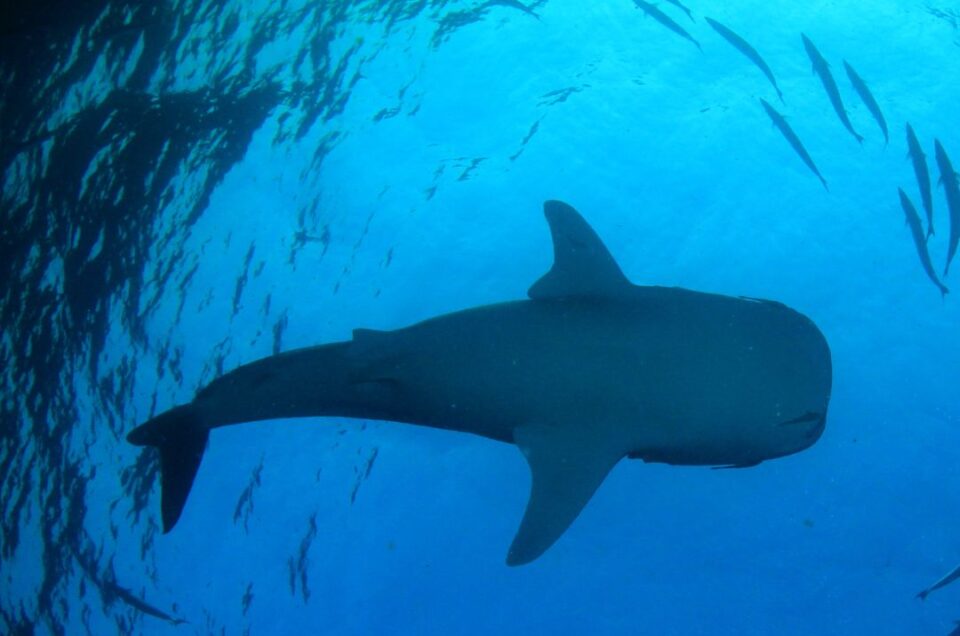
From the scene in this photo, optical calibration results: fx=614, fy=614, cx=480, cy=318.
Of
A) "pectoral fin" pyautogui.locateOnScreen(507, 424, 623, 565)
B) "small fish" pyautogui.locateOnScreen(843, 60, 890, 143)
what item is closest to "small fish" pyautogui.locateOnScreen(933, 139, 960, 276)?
"small fish" pyautogui.locateOnScreen(843, 60, 890, 143)

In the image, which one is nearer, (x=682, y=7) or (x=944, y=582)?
(x=944, y=582)

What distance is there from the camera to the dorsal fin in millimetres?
4141

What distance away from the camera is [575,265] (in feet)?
13.8

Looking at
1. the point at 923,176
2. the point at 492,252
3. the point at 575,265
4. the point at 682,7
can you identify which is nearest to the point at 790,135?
the point at 923,176

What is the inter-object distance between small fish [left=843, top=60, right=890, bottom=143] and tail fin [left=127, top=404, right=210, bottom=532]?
28.5 ft

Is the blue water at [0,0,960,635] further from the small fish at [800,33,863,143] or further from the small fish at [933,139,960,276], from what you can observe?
the small fish at [933,139,960,276]

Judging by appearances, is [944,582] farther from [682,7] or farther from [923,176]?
[682,7]

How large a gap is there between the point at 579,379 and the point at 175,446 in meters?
3.24

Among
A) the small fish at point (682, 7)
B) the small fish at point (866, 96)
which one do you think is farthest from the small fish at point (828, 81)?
the small fish at point (682, 7)

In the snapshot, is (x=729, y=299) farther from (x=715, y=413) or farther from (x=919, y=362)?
(x=919, y=362)

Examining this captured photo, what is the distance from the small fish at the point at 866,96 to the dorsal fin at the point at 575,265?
607 cm

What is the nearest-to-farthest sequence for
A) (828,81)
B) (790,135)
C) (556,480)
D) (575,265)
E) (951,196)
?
(556,480), (575,265), (951,196), (828,81), (790,135)

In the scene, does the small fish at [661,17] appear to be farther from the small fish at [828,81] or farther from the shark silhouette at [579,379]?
the shark silhouette at [579,379]

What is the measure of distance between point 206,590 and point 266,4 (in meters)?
8.50
